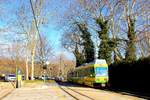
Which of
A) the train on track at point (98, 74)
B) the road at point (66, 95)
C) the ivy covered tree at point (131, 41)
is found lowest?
the road at point (66, 95)

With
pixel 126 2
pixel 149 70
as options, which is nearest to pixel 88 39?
pixel 126 2

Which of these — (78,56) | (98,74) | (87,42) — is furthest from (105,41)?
(78,56)

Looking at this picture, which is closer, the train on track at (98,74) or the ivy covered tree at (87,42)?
the train on track at (98,74)

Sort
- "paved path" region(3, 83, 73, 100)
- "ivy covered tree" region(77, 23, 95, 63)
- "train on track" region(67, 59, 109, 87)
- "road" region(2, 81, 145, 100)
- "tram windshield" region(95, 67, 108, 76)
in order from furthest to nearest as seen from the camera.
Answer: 1. "ivy covered tree" region(77, 23, 95, 63)
2. "tram windshield" region(95, 67, 108, 76)
3. "train on track" region(67, 59, 109, 87)
4. "paved path" region(3, 83, 73, 100)
5. "road" region(2, 81, 145, 100)

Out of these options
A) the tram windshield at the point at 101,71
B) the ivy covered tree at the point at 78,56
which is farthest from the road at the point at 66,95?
the ivy covered tree at the point at 78,56

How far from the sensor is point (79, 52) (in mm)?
79125

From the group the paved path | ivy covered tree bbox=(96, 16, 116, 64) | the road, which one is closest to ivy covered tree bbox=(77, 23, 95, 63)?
ivy covered tree bbox=(96, 16, 116, 64)

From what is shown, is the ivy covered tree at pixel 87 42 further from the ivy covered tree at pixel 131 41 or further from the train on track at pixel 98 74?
the train on track at pixel 98 74

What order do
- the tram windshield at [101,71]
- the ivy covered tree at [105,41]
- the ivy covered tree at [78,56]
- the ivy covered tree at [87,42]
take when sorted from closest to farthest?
the tram windshield at [101,71], the ivy covered tree at [105,41], the ivy covered tree at [87,42], the ivy covered tree at [78,56]

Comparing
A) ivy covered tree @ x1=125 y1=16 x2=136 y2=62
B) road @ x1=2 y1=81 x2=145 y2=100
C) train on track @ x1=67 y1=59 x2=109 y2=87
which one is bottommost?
road @ x1=2 y1=81 x2=145 y2=100

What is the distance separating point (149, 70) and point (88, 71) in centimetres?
1370

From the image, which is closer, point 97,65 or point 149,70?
point 149,70

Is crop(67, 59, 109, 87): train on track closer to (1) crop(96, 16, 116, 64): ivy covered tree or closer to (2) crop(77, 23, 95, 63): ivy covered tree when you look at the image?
(1) crop(96, 16, 116, 64): ivy covered tree

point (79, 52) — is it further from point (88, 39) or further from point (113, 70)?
point (113, 70)
